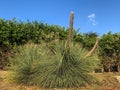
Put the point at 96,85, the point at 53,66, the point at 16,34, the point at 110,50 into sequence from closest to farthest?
the point at 53,66 < the point at 96,85 < the point at 16,34 < the point at 110,50

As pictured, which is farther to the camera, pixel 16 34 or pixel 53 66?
pixel 16 34

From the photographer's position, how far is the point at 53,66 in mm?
8641

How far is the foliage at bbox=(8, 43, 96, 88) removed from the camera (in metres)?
8.49

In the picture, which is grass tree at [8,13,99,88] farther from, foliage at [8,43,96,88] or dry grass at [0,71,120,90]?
dry grass at [0,71,120,90]

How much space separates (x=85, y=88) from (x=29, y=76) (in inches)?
71.2

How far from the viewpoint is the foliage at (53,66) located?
334 inches

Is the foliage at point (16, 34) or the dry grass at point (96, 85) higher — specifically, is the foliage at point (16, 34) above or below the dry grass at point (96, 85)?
above

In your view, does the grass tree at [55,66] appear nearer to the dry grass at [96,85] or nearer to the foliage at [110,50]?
the dry grass at [96,85]

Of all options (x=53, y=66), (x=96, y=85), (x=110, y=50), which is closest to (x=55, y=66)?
(x=53, y=66)

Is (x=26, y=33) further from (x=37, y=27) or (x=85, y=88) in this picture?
(x=85, y=88)

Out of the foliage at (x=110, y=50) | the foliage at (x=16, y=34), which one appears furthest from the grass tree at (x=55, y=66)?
the foliage at (x=110, y=50)

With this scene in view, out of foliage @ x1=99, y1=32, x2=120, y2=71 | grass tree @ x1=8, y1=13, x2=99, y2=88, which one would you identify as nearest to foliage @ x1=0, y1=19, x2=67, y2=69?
foliage @ x1=99, y1=32, x2=120, y2=71

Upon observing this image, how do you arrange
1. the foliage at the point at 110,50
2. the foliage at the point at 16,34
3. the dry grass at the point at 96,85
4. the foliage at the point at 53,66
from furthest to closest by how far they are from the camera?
the foliage at the point at 110,50 < the foliage at the point at 16,34 < the foliage at the point at 53,66 < the dry grass at the point at 96,85

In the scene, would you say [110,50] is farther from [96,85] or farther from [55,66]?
[55,66]
